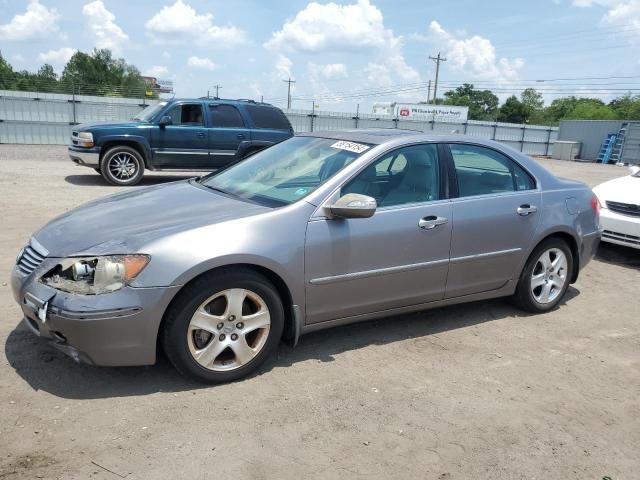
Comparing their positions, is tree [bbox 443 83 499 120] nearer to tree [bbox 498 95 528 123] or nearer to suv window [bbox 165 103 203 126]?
tree [bbox 498 95 528 123]

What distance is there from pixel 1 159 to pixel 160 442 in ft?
45.4

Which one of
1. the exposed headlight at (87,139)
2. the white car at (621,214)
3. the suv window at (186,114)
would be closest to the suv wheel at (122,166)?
the exposed headlight at (87,139)

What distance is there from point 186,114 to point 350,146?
27.5ft

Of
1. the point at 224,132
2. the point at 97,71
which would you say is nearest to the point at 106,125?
the point at 224,132

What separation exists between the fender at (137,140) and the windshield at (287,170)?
23.8 ft

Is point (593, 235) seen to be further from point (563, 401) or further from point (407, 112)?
point (407, 112)

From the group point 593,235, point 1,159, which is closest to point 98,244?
point 593,235

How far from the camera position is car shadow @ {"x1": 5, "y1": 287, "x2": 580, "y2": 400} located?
3.29 m

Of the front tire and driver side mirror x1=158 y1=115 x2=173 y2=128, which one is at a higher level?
driver side mirror x1=158 y1=115 x2=173 y2=128

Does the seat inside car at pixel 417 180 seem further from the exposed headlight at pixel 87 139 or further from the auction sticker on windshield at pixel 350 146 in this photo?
the exposed headlight at pixel 87 139

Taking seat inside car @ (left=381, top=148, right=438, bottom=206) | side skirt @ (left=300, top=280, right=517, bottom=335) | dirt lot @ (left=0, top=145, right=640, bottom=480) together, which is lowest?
dirt lot @ (left=0, top=145, right=640, bottom=480)

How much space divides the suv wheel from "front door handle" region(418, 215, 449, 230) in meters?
8.74

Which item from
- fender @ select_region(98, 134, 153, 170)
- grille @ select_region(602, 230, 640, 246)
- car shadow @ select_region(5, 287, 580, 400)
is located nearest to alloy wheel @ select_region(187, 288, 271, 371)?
car shadow @ select_region(5, 287, 580, 400)

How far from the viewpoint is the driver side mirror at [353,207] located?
355 centimetres
